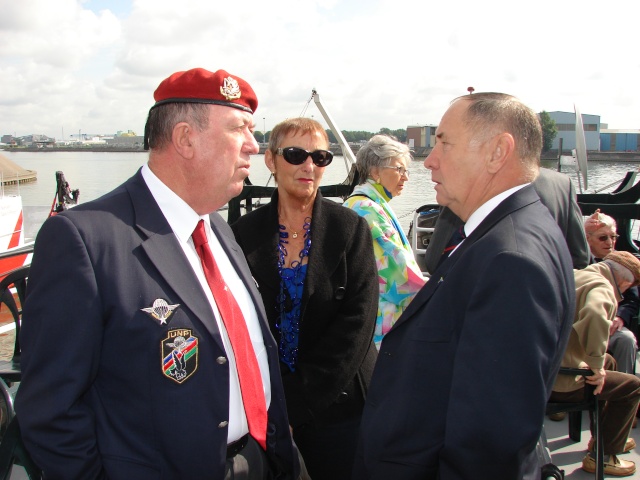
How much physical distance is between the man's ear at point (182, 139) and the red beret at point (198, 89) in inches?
3.5

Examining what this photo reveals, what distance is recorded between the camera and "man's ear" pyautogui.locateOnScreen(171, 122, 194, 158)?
5.35ft

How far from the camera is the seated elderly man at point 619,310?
3.63 m

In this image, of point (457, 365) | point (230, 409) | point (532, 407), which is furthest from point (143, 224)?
point (532, 407)

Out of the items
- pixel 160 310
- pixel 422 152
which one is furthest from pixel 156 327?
pixel 422 152

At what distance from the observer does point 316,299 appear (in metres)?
2.31

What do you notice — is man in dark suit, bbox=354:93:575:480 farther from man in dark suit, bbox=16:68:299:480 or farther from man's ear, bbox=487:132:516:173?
man in dark suit, bbox=16:68:299:480

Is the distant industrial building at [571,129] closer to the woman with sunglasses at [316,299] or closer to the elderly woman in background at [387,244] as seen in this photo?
the elderly woman in background at [387,244]

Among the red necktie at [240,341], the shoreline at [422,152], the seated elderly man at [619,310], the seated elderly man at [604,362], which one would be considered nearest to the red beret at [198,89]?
the red necktie at [240,341]

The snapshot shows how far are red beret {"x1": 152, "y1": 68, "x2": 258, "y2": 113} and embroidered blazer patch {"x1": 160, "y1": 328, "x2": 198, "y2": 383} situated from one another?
2.46 feet

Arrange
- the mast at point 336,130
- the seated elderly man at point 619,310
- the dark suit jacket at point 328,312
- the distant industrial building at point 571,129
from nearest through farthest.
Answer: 1. the dark suit jacket at point 328,312
2. the seated elderly man at point 619,310
3. the mast at point 336,130
4. the distant industrial building at point 571,129

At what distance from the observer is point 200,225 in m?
1.68

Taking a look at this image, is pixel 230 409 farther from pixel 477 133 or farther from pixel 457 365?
pixel 477 133

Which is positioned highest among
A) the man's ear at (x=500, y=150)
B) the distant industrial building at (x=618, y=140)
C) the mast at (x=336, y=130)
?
the distant industrial building at (x=618, y=140)

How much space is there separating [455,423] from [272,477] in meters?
0.81
